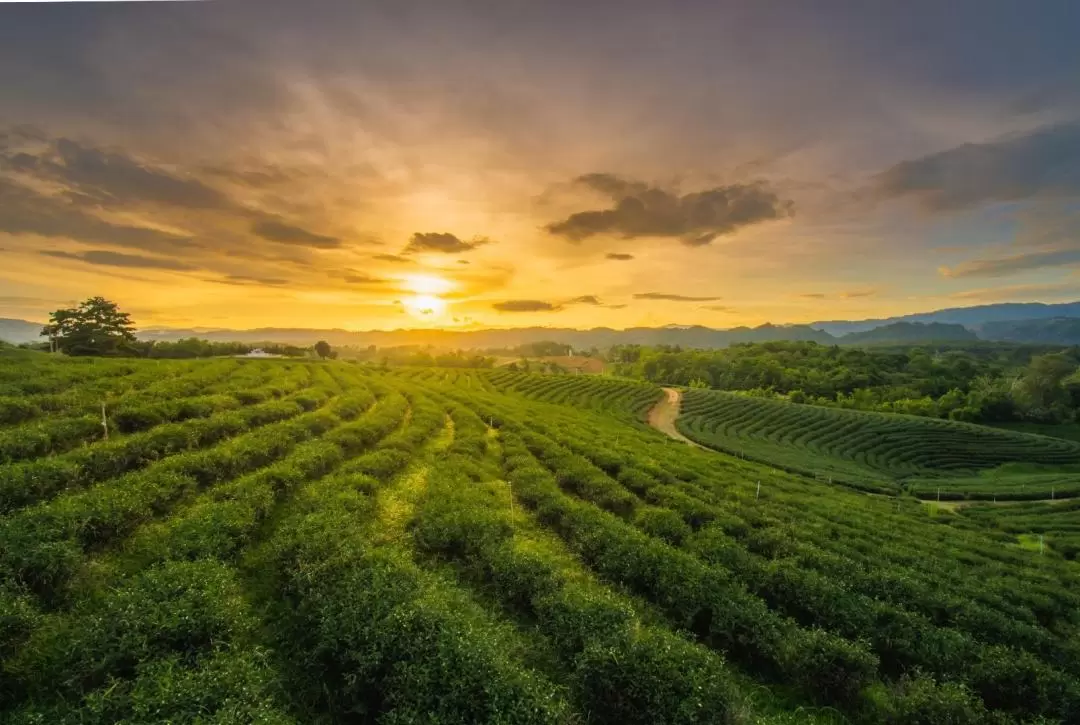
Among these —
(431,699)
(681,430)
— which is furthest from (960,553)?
(681,430)

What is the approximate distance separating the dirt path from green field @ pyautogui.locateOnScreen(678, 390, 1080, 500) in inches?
63.7

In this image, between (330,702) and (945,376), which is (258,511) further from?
(945,376)

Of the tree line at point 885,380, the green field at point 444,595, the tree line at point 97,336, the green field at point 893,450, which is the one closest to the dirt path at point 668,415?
the green field at point 893,450

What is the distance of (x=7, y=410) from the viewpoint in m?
17.9

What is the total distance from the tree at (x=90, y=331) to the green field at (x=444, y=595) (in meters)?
47.5

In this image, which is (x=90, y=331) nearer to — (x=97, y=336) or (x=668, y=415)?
(x=97, y=336)

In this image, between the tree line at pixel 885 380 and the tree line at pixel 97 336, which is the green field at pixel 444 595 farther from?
the tree line at pixel 885 380

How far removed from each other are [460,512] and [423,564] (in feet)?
7.53

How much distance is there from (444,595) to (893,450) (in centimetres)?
7709

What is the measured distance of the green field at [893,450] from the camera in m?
48.2

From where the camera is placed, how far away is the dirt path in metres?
67.1

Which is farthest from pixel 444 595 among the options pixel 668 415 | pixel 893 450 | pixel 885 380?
pixel 885 380

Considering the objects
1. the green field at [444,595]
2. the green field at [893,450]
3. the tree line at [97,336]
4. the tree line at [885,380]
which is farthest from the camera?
the tree line at [885,380]

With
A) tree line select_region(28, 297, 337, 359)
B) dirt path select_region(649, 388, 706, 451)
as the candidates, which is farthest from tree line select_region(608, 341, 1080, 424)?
tree line select_region(28, 297, 337, 359)
